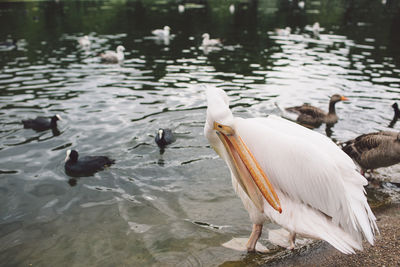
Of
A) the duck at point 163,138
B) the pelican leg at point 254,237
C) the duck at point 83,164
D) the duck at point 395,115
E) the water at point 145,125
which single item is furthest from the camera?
the duck at point 395,115

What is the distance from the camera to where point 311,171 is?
9.41ft

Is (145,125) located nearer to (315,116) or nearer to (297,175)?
(315,116)

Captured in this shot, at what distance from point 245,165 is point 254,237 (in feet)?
3.81

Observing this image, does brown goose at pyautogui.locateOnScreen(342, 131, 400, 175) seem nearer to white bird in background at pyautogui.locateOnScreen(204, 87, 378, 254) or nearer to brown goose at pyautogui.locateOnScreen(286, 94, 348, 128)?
brown goose at pyautogui.locateOnScreen(286, 94, 348, 128)

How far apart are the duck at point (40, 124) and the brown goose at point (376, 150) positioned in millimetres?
5914

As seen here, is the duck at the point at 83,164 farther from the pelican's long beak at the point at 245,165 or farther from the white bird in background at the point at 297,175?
the pelican's long beak at the point at 245,165

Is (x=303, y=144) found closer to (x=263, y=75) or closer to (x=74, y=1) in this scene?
(x=263, y=75)

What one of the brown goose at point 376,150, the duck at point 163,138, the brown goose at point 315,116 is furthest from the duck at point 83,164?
the brown goose at point 315,116

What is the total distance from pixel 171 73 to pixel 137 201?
7263 mm

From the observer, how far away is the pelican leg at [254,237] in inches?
141

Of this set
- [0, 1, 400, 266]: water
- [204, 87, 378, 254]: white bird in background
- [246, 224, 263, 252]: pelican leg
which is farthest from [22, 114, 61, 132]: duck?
[246, 224, 263, 252]: pelican leg

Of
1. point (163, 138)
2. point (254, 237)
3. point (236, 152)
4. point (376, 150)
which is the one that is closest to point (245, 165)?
point (236, 152)

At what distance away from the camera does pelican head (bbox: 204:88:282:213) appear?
2.81m

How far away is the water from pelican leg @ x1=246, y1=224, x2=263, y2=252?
146 millimetres
